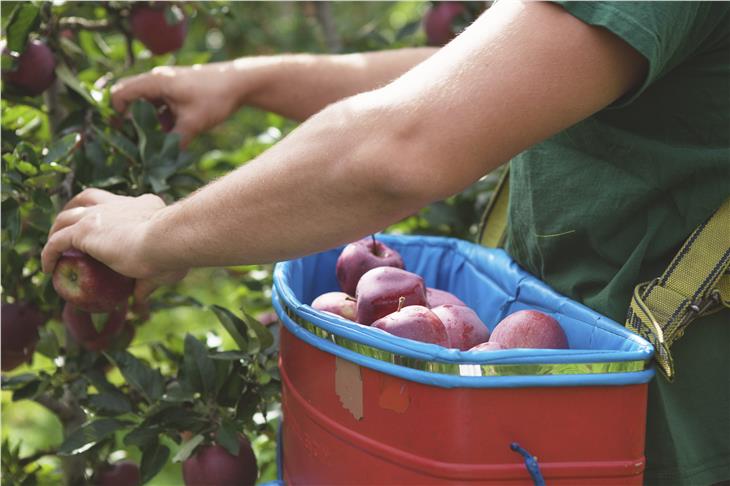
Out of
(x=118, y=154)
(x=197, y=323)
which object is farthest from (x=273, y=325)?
(x=197, y=323)

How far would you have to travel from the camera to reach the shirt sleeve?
104 cm

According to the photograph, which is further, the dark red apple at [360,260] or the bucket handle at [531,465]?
the dark red apple at [360,260]

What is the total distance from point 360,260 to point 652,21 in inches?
26.1

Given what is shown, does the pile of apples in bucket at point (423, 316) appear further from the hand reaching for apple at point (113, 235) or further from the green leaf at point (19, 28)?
the green leaf at point (19, 28)

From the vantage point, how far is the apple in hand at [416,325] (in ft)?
3.92

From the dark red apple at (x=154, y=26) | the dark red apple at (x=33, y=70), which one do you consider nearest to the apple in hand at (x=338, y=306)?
the dark red apple at (x=33, y=70)

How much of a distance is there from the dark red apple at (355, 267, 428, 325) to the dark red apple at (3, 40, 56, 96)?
93cm

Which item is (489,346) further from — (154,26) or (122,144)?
(154,26)

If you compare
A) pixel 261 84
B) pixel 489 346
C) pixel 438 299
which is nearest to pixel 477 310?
pixel 438 299

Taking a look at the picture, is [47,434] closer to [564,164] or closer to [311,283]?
[311,283]

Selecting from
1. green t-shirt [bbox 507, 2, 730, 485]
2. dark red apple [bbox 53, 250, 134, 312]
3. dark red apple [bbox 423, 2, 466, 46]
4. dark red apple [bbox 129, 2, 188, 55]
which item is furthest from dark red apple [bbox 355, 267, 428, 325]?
dark red apple [bbox 423, 2, 466, 46]

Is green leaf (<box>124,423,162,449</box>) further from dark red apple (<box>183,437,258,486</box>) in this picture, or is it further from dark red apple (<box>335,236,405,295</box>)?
dark red apple (<box>335,236,405,295</box>)

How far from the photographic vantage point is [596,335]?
124 centimetres

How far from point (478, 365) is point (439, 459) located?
4.9 inches
